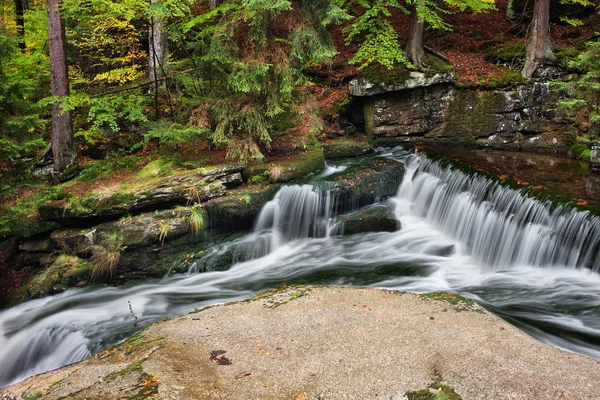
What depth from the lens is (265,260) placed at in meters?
10.1

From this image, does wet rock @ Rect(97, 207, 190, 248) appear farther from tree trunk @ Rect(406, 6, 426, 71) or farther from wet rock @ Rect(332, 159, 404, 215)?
tree trunk @ Rect(406, 6, 426, 71)

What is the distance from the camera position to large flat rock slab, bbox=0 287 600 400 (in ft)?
13.7

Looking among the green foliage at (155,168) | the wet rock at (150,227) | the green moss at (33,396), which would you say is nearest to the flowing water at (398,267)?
the wet rock at (150,227)

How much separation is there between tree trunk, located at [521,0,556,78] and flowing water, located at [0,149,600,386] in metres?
4.73

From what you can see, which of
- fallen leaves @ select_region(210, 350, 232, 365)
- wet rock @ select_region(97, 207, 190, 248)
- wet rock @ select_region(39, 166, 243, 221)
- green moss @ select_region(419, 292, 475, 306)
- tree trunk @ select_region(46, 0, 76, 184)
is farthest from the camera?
tree trunk @ select_region(46, 0, 76, 184)

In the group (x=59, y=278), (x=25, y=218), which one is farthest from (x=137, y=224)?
(x=25, y=218)

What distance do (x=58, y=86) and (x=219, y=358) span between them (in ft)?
31.9

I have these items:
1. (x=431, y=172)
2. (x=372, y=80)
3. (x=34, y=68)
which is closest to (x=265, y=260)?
(x=431, y=172)

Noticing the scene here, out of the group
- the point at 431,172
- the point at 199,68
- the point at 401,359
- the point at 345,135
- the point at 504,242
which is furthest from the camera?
the point at 345,135

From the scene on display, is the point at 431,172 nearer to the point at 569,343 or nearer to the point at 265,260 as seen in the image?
the point at 265,260

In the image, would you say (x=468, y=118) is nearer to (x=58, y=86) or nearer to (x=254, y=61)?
(x=254, y=61)

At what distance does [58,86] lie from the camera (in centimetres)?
1135

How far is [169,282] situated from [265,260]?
221cm

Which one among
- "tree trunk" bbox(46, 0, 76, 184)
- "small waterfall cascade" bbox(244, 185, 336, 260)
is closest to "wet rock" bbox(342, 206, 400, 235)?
"small waterfall cascade" bbox(244, 185, 336, 260)
